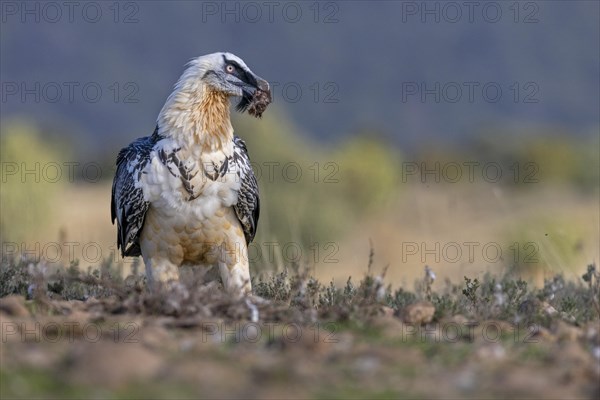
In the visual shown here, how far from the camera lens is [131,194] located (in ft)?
26.7

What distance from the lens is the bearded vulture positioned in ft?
26.3

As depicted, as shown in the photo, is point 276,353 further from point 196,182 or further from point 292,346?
point 196,182

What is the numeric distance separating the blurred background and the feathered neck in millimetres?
1379

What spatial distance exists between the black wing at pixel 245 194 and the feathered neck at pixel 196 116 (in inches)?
6.6

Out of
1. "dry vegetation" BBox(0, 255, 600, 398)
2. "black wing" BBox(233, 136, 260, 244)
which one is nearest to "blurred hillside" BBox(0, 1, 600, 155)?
"black wing" BBox(233, 136, 260, 244)

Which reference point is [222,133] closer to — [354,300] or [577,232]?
[354,300]

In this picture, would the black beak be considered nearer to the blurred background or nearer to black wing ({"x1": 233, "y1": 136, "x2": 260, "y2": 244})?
black wing ({"x1": 233, "y1": 136, "x2": 260, "y2": 244})

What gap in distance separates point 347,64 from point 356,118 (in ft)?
94.2

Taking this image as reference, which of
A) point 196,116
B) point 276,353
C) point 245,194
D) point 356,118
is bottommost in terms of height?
point 276,353

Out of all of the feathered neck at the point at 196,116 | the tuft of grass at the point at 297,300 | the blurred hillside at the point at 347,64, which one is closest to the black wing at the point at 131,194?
the feathered neck at the point at 196,116

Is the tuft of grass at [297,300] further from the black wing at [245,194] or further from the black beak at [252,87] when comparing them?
the black beak at [252,87]

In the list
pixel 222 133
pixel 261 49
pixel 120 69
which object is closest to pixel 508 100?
pixel 261 49

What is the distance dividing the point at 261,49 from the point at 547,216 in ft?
524

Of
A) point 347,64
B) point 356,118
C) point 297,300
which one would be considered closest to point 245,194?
point 297,300
